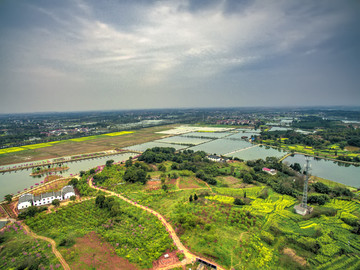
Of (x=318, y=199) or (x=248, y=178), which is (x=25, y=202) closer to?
(x=248, y=178)

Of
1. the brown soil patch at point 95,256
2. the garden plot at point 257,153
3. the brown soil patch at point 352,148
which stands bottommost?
the brown soil patch at point 352,148

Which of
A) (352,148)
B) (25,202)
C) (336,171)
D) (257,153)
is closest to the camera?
(25,202)

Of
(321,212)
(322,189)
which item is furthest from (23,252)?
(322,189)

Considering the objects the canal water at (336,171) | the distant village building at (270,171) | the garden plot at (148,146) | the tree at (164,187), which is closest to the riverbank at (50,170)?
the garden plot at (148,146)

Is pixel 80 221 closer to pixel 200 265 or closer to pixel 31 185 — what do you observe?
pixel 200 265

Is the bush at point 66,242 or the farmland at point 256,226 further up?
the bush at point 66,242

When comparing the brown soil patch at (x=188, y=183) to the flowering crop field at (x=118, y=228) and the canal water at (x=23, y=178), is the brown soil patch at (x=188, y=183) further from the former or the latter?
the canal water at (x=23, y=178)

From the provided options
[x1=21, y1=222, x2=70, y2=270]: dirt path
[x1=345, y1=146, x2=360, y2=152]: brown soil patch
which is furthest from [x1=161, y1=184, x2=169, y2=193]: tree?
[x1=345, y1=146, x2=360, y2=152]: brown soil patch

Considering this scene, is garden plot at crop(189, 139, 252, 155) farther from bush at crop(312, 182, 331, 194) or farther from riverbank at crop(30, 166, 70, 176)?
riverbank at crop(30, 166, 70, 176)
